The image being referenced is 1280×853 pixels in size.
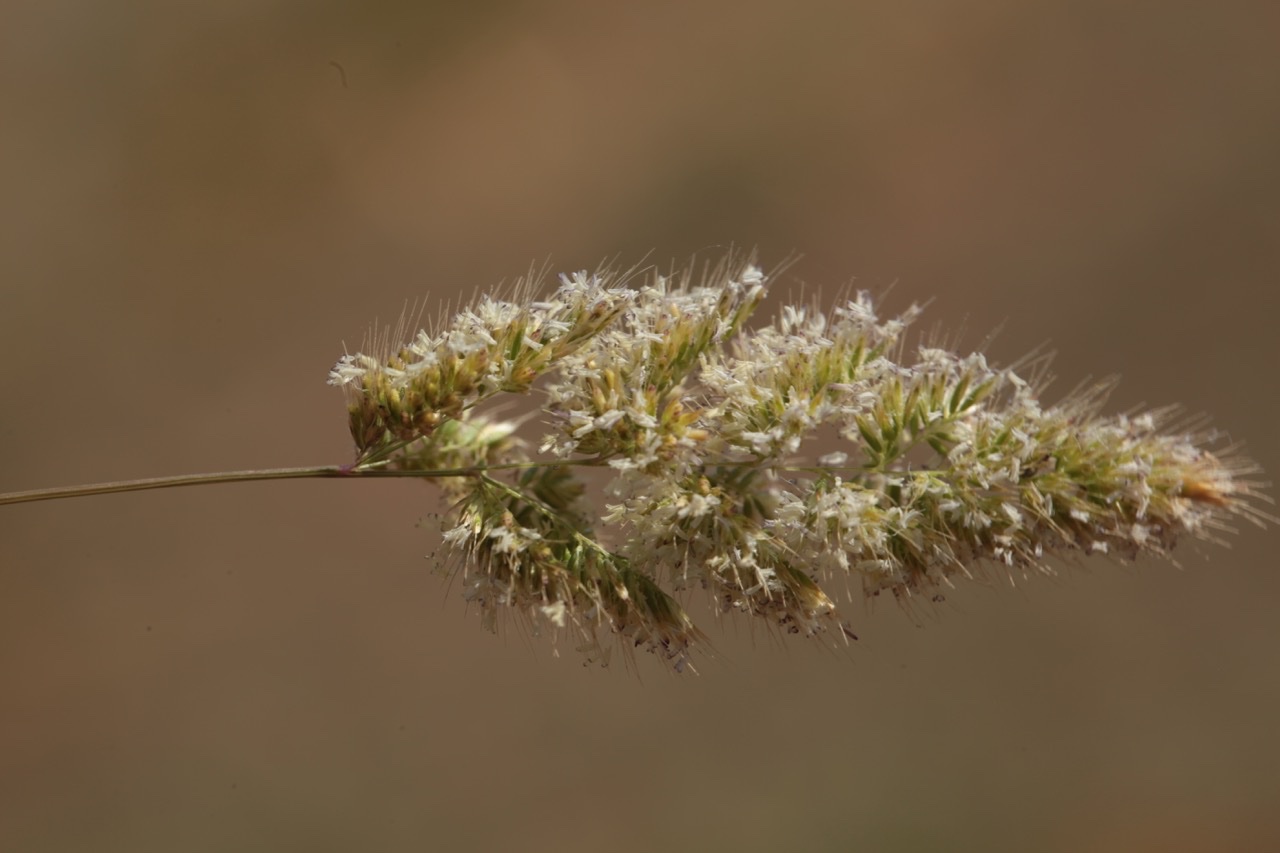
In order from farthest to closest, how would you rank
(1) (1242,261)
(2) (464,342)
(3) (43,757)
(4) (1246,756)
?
1. (1) (1242,261)
2. (4) (1246,756)
3. (3) (43,757)
4. (2) (464,342)

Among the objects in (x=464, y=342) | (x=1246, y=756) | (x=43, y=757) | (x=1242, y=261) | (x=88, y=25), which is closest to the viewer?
(x=464, y=342)

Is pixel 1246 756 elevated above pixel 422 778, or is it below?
below

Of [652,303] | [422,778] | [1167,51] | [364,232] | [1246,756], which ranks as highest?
[364,232]

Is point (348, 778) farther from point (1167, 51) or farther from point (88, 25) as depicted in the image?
point (1167, 51)

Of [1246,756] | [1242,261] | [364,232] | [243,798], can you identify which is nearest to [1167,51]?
[1242,261]

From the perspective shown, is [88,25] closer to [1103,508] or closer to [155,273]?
[155,273]

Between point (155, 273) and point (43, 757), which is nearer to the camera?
point (43, 757)

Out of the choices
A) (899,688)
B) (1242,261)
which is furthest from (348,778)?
(1242,261)
